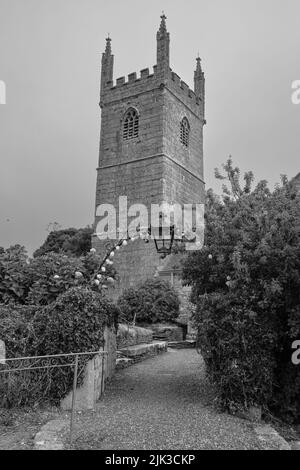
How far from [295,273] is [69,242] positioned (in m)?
33.9

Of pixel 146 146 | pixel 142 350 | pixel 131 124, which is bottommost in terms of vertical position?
pixel 142 350

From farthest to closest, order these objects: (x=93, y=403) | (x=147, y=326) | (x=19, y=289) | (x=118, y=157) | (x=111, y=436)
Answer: (x=118, y=157)
(x=147, y=326)
(x=19, y=289)
(x=93, y=403)
(x=111, y=436)

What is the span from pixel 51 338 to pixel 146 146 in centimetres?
1949

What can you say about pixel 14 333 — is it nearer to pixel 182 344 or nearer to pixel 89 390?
pixel 89 390

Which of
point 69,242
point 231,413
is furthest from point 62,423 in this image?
point 69,242

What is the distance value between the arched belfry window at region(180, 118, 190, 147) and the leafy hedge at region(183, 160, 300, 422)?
67.0 ft

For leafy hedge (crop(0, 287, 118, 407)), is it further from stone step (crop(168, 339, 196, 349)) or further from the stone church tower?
the stone church tower

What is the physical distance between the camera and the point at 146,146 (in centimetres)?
2461

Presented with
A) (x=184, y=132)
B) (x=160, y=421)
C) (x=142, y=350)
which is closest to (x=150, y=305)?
(x=142, y=350)

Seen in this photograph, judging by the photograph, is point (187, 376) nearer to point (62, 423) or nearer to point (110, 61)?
point (62, 423)

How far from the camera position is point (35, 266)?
8.66 metres

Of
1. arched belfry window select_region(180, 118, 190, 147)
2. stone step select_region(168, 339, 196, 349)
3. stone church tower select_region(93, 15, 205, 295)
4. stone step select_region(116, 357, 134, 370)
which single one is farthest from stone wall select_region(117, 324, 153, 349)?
arched belfry window select_region(180, 118, 190, 147)

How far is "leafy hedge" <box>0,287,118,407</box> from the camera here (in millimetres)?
6016

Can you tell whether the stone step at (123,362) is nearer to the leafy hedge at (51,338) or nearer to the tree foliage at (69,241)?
the leafy hedge at (51,338)
